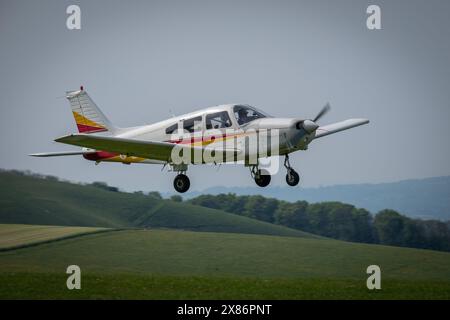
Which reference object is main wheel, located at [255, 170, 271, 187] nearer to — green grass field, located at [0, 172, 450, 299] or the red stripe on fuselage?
green grass field, located at [0, 172, 450, 299]

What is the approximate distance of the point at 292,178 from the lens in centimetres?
2541

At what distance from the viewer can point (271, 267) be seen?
68500mm

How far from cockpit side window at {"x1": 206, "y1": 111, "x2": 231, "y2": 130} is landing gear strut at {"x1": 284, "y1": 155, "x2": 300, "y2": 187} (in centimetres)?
251

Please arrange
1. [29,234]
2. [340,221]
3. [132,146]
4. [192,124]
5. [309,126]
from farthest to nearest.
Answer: [340,221], [29,234], [192,124], [132,146], [309,126]

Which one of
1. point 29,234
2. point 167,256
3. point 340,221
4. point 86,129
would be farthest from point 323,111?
point 340,221

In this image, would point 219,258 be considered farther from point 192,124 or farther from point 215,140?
point 215,140

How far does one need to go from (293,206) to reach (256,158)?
124 metres

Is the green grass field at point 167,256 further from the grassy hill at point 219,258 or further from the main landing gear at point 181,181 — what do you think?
the main landing gear at point 181,181

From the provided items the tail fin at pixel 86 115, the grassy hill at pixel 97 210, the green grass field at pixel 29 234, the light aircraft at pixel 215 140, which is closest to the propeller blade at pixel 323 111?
the light aircraft at pixel 215 140

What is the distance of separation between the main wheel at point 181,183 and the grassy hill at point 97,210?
73.1 metres

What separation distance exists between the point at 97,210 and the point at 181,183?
8721 centimetres

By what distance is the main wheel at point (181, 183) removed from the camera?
90.0ft
